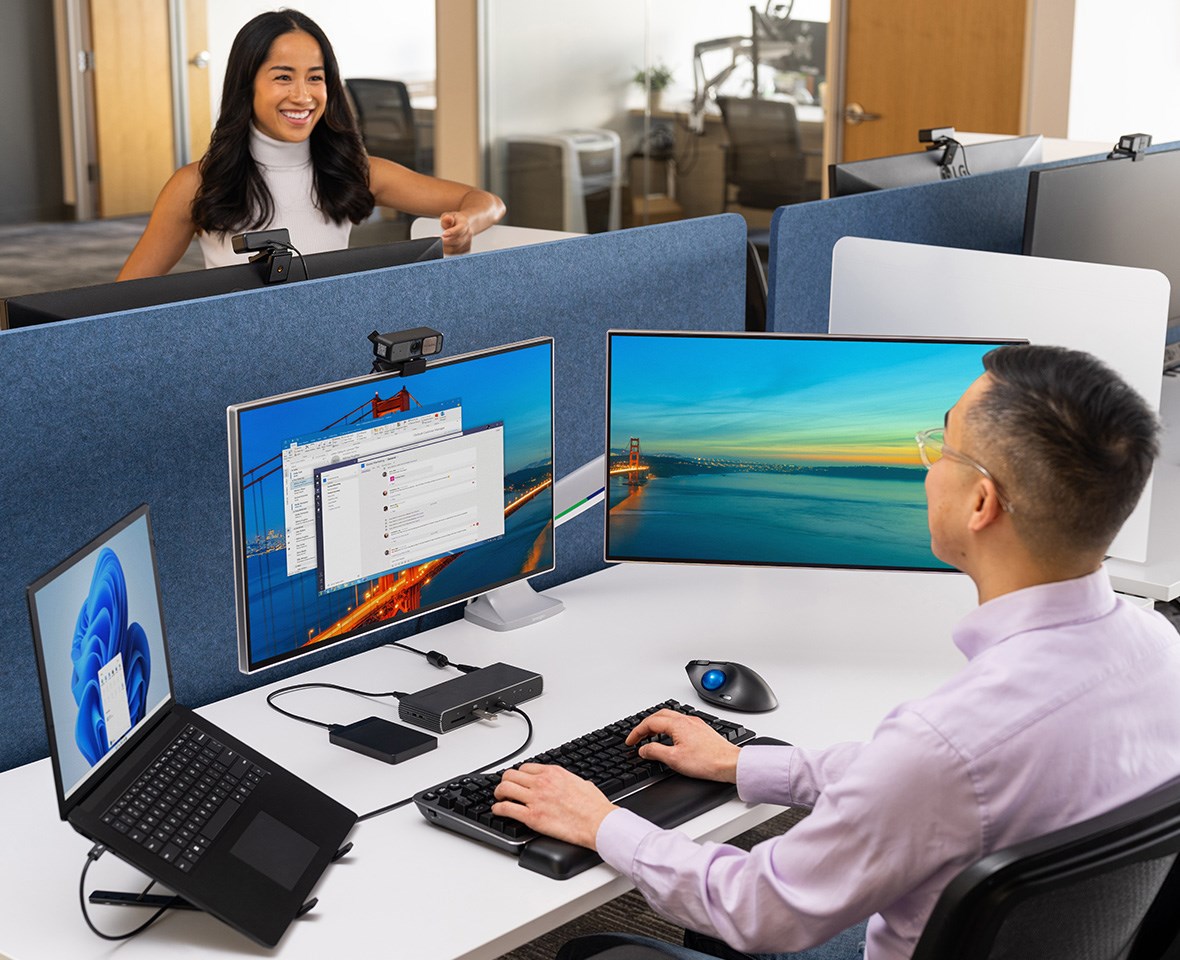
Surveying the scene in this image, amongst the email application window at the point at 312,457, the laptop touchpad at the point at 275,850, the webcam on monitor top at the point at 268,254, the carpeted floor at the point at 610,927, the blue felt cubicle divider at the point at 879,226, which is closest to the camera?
the laptop touchpad at the point at 275,850

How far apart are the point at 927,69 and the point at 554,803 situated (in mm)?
4546

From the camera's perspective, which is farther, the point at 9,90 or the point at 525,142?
the point at 525,142

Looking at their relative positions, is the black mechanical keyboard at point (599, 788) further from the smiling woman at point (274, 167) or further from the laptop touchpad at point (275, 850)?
the smiling woman at point (274, 167)

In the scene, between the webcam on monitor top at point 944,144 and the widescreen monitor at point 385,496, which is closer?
the widescreen monitor at point 385,496

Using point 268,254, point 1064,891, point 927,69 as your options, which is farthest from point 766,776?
point 927,69

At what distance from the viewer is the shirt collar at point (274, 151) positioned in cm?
283

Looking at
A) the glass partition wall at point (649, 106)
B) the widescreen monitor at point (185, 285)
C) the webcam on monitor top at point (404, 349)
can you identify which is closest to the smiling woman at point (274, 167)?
the widescreen monitor at point (185, 285)

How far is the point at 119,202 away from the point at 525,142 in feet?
5.43

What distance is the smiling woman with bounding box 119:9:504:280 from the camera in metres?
2.77

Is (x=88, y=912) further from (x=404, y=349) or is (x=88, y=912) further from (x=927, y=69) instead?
(x=927, y=69)

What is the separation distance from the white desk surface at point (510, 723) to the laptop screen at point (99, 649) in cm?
15

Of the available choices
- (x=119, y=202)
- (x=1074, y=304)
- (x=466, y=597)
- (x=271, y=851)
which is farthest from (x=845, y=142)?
(x=271, y=851)

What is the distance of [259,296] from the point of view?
163cm

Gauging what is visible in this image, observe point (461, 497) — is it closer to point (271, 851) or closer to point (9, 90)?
point (271, 851)
